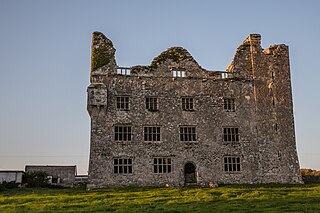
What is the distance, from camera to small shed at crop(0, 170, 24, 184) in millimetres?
38669

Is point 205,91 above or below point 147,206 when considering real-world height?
above

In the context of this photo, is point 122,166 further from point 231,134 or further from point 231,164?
point 231,134

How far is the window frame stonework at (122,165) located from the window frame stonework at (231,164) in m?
9.14

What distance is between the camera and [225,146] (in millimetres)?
38594

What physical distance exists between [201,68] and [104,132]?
1172cm

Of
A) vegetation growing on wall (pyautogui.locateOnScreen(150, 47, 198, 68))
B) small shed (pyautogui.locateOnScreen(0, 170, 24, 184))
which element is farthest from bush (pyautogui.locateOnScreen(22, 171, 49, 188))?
vegetation growing on wall (pyautogui.locateOnScreen(150, 47, 198, 68))

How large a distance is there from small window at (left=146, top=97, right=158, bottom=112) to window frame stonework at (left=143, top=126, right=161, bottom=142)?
185 centimetres

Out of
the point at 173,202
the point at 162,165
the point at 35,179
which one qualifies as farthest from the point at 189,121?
the point at 35,179

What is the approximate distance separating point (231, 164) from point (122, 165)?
417 inches

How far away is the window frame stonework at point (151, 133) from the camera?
37.6 meters

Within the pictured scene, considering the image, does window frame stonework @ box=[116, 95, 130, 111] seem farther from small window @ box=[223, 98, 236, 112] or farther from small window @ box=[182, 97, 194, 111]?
small window @ box=[223, 98, 236, 112]

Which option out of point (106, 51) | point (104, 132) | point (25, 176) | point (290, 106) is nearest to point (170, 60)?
point (106, 51)

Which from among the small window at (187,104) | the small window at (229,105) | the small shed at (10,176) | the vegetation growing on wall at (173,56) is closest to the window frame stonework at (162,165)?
the small window at (187,104)

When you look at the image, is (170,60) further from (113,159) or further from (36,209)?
(36,209)
